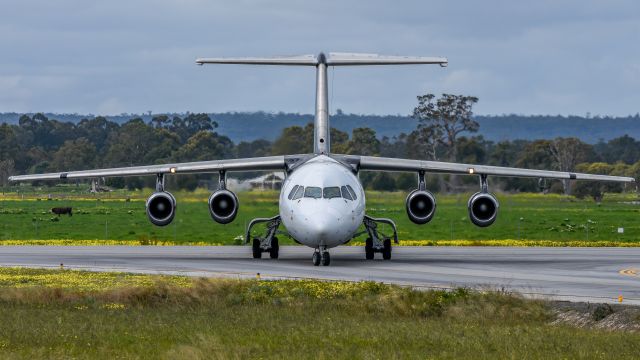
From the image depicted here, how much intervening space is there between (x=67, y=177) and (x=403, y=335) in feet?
77.9

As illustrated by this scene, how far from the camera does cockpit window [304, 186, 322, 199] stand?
35.9m

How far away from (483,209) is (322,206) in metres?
6.99

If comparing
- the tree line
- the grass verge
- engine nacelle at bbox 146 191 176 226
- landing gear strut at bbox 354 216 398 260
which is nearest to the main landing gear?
landing gear strut at bbox 354 216 398 260

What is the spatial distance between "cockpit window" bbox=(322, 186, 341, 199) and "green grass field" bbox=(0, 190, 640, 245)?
16.8 metres

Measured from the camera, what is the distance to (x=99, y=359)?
18.1 m

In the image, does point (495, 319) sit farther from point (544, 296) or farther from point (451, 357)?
Result: point (451, 357)

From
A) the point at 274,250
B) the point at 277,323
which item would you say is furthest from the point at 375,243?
the point at 277,323

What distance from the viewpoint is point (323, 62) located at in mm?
41938

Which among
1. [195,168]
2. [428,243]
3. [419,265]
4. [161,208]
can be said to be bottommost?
[419,265]

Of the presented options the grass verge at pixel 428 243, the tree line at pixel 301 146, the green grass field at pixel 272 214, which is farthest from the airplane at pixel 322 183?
the tree line at pixel 301 146

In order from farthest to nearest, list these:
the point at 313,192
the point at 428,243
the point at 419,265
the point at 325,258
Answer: the point at 428,243
the point at 419,265
the point at 325,258
the point at 313,192

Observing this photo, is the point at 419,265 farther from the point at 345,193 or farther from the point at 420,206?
the point at 345,193

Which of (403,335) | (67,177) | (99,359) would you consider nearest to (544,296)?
(403,335)

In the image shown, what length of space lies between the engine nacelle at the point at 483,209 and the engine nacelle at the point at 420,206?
52.5 inches
